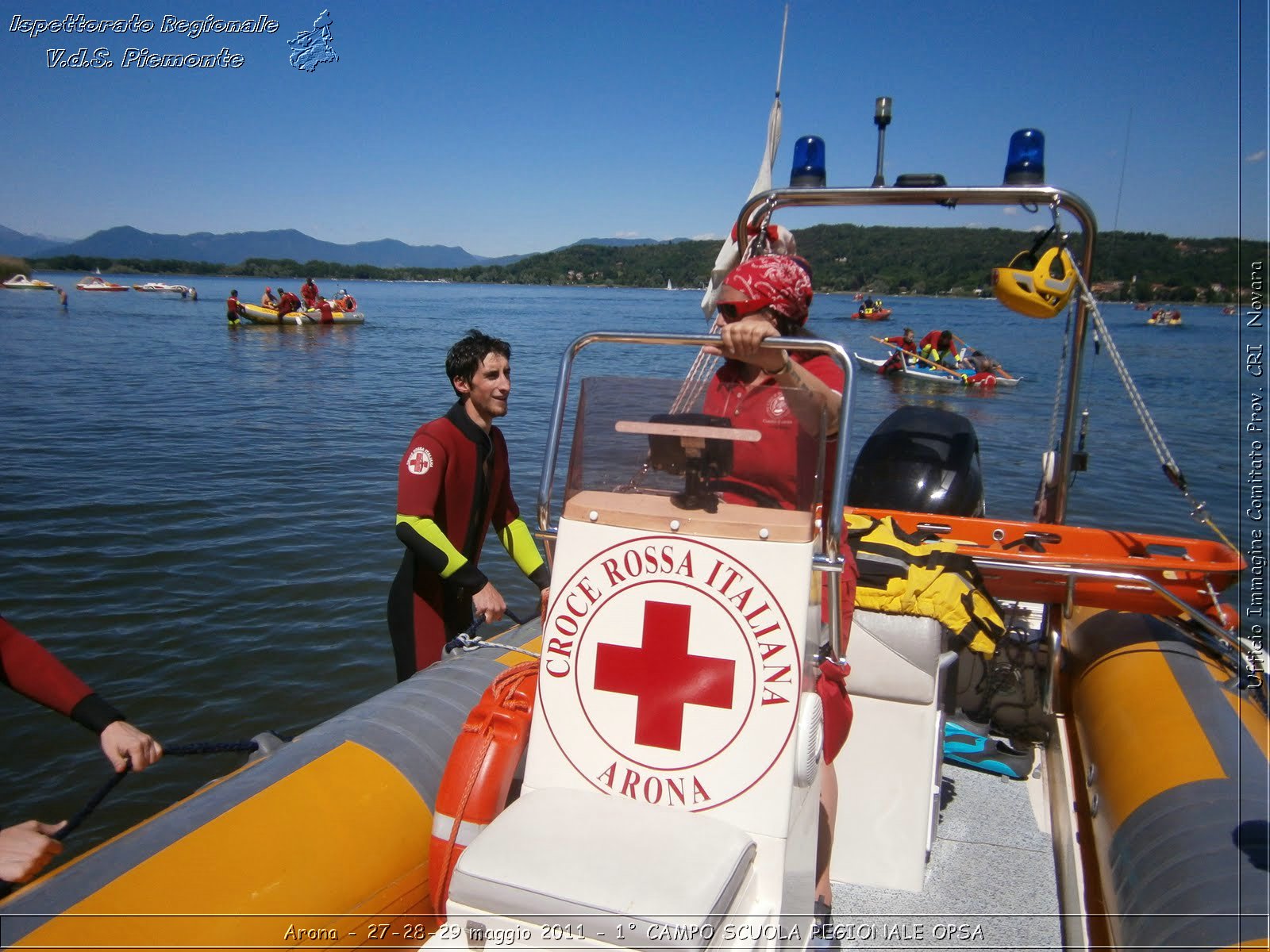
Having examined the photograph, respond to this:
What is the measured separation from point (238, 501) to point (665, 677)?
26.8ft

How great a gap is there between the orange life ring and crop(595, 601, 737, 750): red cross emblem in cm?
25

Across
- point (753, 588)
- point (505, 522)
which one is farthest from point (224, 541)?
point (753, 588)

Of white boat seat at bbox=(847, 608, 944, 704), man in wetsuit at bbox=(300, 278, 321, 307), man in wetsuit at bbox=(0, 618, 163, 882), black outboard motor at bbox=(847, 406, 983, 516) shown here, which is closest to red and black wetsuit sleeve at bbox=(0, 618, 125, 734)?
man in wetsuit at bbox=(0, 618, 163, 882)

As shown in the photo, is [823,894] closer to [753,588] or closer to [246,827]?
[753,588]

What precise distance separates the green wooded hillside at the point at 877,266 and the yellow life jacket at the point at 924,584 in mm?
1074

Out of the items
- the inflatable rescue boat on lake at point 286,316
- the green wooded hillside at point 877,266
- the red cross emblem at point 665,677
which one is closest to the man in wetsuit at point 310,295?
the inflatable rescue boat on lake at point 286,316

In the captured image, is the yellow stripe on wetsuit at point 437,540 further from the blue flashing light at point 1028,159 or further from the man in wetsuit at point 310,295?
the man in wetsuit at point 310,295

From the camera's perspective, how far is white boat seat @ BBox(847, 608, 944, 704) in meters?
2.44

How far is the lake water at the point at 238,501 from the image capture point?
4898 mm

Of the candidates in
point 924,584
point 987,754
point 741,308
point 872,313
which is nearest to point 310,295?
point 872,313

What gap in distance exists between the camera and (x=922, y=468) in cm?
368

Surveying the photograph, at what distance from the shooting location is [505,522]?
338 centimetres

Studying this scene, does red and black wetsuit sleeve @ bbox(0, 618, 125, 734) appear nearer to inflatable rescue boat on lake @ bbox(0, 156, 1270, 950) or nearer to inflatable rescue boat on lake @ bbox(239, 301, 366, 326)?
inflatable rescue boat on lake @ bbox(0, 156, 1270, 950)

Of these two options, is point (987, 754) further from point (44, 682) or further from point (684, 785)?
point (44, 682)
